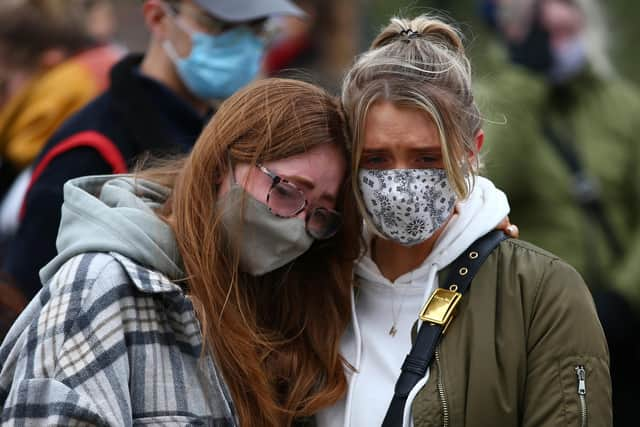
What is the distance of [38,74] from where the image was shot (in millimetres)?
5344

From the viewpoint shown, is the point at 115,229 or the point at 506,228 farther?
the point at 506,228

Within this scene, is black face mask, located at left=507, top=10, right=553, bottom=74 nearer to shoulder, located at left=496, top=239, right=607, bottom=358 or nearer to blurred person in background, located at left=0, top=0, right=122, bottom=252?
blurred person in background, located at left=0, top=0, right=122, bottom=252

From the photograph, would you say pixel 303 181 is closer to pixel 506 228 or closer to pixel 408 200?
pixel 408 200

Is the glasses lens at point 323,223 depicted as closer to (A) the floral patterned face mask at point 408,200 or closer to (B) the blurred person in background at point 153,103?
(A) the floral patterned face mask at point 408,200

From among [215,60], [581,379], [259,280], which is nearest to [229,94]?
[215,60]

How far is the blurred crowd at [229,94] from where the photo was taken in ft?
13.0

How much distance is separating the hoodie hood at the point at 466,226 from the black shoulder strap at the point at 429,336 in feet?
0.09

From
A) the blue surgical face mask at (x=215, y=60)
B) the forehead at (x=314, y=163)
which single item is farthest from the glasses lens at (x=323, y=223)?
the blue surgical face mask at (x=215, y=60)

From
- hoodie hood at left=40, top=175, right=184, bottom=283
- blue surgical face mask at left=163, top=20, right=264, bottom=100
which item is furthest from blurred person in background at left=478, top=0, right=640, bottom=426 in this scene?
hoodie hood at left=40, top=175, right=184, bottom=283

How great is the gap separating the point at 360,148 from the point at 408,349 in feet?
1.83

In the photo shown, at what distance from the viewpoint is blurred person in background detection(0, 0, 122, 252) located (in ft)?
16.3

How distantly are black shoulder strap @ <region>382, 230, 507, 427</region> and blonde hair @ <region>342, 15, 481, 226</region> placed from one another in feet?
0.56

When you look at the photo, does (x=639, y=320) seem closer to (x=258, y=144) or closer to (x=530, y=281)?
(x=530, y=281)

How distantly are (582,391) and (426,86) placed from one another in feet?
2.83
